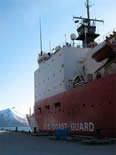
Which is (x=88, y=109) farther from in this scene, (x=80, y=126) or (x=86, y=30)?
(x=86, y=30)

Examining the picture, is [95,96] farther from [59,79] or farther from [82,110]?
[59,79]

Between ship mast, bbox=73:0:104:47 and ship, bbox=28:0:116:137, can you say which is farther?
ship mast, bbox=73:0:104:47

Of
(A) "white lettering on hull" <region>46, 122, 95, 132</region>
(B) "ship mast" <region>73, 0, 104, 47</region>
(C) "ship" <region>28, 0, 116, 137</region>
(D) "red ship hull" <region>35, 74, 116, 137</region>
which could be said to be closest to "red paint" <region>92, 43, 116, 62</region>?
(C) "ship" <region>28, 0, 116, 137</region>

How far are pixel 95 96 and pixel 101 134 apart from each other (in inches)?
89.0

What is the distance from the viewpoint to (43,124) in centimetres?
2300

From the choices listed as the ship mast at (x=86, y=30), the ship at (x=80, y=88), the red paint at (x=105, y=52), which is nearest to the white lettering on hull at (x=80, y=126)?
the ship at (x=80, y=88)

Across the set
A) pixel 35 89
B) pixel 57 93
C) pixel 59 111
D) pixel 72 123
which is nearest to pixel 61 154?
pixel 72 123

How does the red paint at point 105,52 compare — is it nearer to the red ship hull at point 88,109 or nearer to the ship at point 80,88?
the ship at point 80,88

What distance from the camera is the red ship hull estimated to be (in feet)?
40.4

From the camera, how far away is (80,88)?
15.3 m

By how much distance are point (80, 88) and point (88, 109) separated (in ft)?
5.68

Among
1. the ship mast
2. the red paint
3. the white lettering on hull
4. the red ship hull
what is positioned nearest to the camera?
the red ship hull

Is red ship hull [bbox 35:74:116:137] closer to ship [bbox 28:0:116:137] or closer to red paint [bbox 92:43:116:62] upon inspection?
ship [bbox 28:0:116:137]

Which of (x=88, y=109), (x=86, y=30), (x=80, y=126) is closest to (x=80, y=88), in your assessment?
(x=88, y=109)
